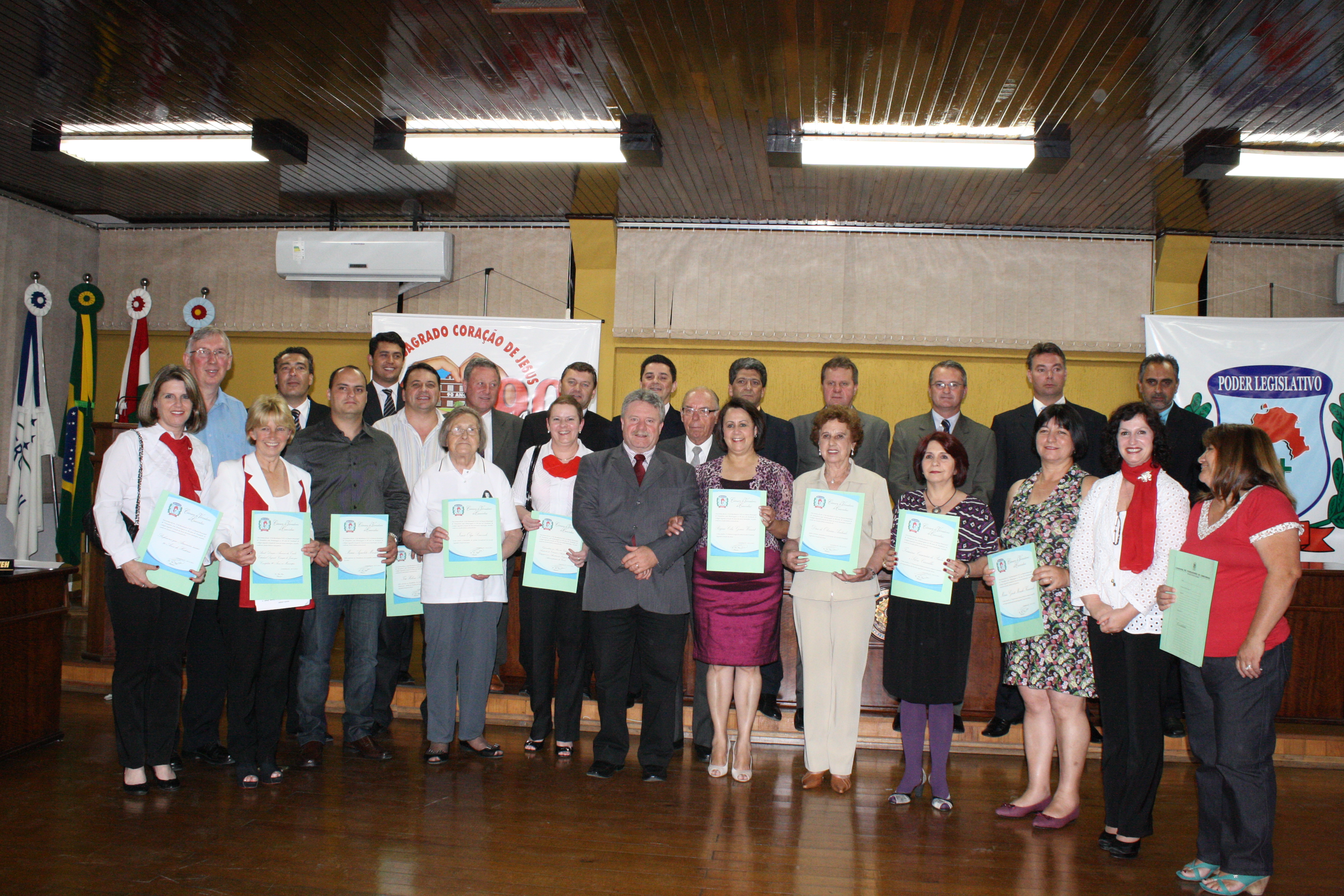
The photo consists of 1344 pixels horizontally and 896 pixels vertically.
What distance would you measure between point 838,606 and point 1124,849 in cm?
139

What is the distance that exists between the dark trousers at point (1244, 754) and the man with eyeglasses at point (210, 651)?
400 centimetres

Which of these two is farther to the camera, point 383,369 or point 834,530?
point 383,369

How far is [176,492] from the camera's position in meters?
3.71

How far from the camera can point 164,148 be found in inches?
254

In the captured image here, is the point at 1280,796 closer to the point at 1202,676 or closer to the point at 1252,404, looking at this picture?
the point at 1202,676

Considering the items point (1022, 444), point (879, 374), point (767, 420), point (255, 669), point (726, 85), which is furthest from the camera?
point (879, 374)

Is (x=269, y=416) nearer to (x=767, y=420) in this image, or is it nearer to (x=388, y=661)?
(x=388, y=661)

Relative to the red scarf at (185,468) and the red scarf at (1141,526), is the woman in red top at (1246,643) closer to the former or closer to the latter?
the red scarf at (1141,526)

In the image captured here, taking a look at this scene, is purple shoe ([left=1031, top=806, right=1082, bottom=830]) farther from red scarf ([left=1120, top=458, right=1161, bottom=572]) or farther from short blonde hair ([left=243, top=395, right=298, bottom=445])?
short blonde hair ([left=243, top=395, right=298, bottom=445])

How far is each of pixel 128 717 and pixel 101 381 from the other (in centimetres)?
639

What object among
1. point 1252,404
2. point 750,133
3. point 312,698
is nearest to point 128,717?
point 312,698

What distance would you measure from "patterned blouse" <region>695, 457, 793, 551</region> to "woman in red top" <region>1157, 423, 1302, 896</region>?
1.63m

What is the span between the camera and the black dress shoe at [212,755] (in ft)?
13.4

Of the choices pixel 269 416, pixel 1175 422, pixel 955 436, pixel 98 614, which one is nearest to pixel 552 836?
pixel 269 416
